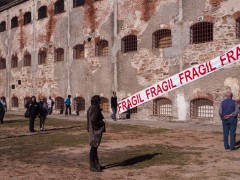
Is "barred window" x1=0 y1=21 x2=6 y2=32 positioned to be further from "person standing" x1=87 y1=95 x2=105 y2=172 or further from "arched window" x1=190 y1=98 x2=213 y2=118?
"person standing" x1=87 y1=95 x2=105 y2=172

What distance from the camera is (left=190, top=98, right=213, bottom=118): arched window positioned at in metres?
16.9

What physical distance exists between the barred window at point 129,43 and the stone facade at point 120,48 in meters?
0.25

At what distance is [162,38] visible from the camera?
19.0 metres

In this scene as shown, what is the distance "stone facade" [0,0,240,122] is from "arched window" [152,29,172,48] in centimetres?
28

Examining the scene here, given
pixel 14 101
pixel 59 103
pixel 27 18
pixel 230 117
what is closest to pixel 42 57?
pixel 27 18

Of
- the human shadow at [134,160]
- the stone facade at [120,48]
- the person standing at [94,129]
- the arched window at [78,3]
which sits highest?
the arched window at [78,3]

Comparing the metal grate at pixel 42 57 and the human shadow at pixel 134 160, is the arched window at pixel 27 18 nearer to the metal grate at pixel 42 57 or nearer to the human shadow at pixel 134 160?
the metal grate at pixel 42 57

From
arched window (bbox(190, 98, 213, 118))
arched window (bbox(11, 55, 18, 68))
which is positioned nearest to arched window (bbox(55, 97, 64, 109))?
arched window (bbox(11, 55, 18, 68))

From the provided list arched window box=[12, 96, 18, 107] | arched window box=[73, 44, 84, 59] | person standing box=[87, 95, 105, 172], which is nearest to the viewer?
person standing box=[87, 95, 105, 172]

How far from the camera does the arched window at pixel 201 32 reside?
17.0 meters

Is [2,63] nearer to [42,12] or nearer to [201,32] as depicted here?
[42,12]

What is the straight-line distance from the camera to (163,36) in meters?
18.9

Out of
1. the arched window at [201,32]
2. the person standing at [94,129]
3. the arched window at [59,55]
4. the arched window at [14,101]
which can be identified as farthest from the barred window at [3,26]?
the person standing at [94,129]

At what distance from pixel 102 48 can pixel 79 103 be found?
13.3 feet
